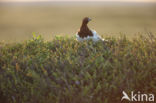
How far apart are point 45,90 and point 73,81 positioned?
0.51 meters

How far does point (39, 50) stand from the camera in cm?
468

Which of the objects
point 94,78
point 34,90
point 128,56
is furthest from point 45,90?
point 128,56

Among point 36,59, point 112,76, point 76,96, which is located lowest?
point 76,96

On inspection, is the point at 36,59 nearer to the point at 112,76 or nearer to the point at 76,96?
the point at 76,96

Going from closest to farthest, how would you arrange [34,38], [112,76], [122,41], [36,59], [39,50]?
[112,76]
[36,59]
[39,50]
[122,41]
[34,38]

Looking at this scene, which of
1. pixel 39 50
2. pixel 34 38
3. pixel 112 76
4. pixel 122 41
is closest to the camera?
pixel 112 76

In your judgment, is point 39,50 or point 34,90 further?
point 39,50

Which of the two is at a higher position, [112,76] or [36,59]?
[36,59]

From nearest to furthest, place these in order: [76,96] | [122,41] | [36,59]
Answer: [76,96] → [36,59] → [122,41]

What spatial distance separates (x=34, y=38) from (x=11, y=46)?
2.17 feet

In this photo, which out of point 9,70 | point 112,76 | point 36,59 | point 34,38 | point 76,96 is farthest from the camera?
point 34,38

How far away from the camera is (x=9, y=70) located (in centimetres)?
388

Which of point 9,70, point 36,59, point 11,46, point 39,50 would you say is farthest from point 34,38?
point 9,70

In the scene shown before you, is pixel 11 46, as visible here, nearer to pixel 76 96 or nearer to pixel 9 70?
pixel 9 70
